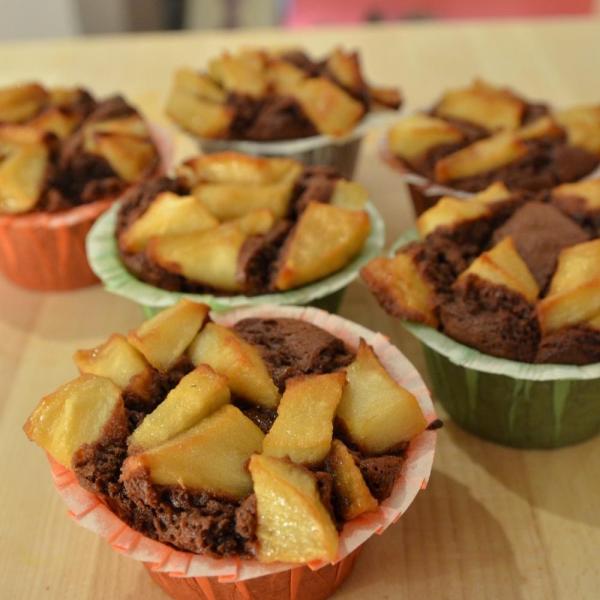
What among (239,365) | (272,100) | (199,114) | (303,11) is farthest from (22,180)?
(303,11)

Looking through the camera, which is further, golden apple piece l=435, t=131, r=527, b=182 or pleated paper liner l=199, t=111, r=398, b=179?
pleated paper liner l=199, t=111, r=398, b=179

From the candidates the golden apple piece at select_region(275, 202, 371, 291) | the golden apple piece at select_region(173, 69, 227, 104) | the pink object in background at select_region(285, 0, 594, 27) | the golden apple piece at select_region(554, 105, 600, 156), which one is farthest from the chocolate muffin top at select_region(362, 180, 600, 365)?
the pink object in background at select_region(285, 0, 594, 27)

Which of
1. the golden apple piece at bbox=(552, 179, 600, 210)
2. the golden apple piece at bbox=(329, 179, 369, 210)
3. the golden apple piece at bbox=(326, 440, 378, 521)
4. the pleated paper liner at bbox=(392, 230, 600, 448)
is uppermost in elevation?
the golden apple piece at bbox=(552, 179, 600, 210)

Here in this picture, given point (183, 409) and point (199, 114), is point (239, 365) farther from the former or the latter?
point (199, 114)

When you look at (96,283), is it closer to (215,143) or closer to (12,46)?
(215,143)

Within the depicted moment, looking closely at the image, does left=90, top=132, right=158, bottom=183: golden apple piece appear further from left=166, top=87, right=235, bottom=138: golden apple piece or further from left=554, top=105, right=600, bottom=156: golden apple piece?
left=554, top=105, right=600, bottom=156: golden apple piece

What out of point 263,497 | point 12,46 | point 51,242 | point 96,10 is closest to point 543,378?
point 263,497

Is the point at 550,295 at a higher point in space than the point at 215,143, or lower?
higher
